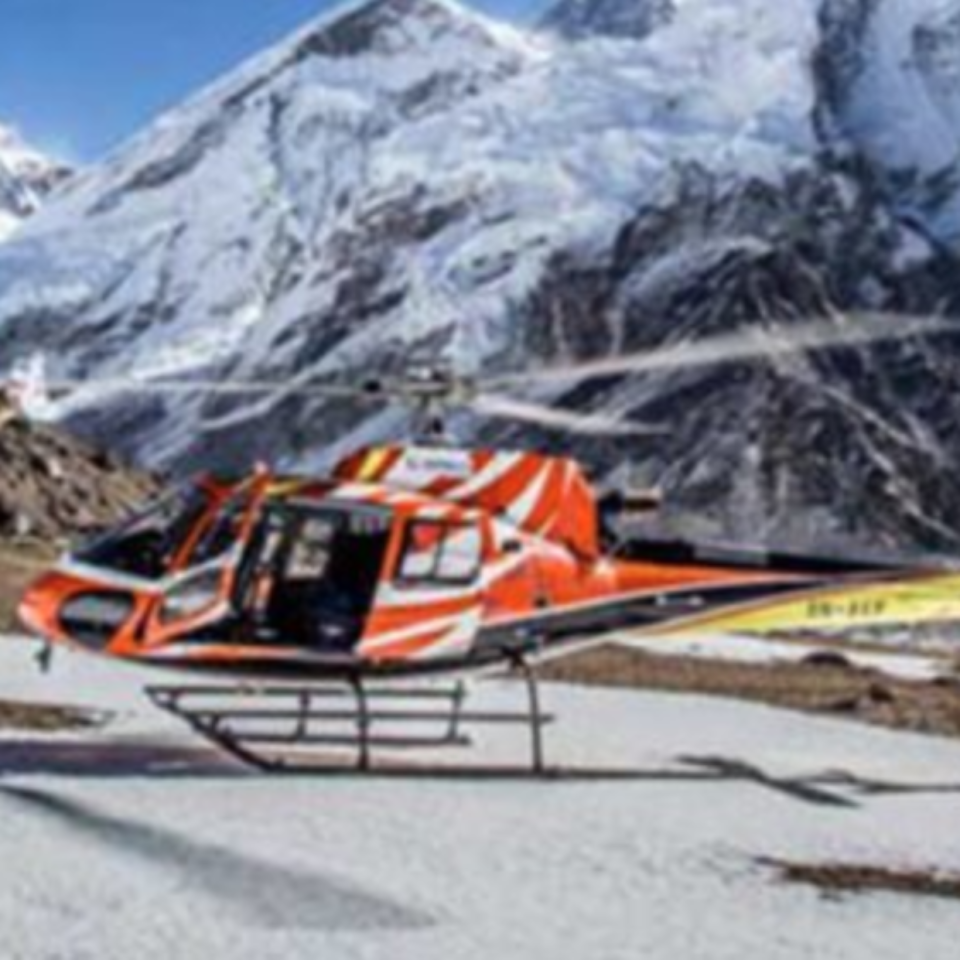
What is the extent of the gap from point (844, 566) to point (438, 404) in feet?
16.3

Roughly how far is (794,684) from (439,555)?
12822mm

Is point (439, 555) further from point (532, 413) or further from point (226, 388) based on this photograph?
point (226, 388)

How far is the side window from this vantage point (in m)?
23.3

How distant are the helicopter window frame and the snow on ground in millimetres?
1951

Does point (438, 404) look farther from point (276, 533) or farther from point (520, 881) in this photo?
point (520, 881)

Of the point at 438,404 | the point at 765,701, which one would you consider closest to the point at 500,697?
the point at 765,701

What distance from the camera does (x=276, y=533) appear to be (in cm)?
2273

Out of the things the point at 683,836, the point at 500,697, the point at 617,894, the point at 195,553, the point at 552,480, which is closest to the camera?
the point at 617,894

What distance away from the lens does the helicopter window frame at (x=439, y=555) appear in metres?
23.2

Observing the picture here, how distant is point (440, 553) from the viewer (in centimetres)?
2348

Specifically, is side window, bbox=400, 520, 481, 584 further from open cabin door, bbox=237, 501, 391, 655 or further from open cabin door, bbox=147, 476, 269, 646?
open cabin door, bbox=147, 476, 269, 646

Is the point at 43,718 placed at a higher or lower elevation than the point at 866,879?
higher

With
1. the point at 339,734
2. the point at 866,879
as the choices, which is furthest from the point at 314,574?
the point at 866,879

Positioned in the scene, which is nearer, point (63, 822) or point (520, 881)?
point (520, 881)
